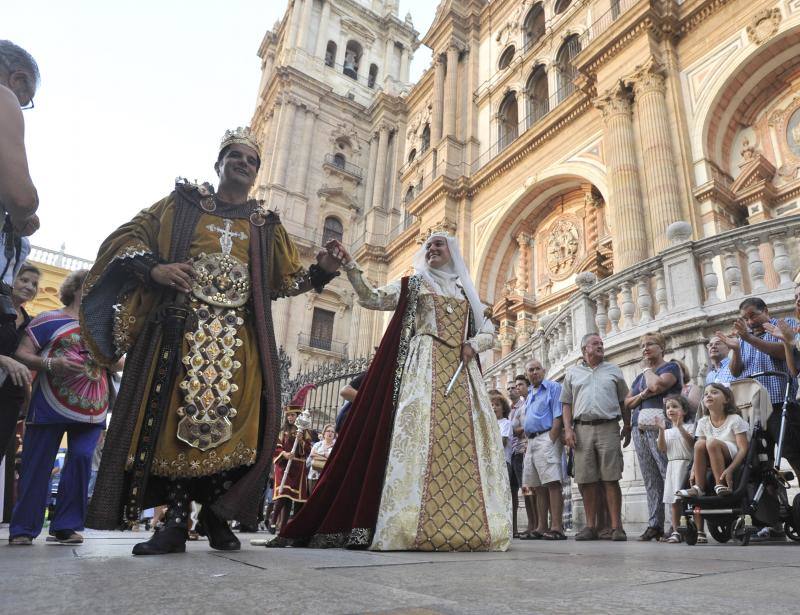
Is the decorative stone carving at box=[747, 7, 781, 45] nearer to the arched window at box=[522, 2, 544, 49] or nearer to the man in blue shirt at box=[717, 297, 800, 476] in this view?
the arched window at box=[522, 2, 544, 49]

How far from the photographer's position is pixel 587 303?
8109 millimetres

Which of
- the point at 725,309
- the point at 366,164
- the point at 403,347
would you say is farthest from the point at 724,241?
the point at 366,164

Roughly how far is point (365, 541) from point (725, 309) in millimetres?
5464

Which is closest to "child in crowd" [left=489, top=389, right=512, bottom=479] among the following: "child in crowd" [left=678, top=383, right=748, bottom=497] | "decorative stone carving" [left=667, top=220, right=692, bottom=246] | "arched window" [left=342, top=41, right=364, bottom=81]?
"child in crowd" [left=678, top=383, right=748, bottom=497]

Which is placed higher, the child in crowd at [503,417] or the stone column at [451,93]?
the stone column at [451,93]

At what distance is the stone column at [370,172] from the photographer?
1120 inches

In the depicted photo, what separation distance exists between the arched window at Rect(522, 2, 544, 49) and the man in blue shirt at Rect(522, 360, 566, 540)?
17653mm

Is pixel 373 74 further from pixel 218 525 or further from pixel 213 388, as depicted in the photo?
pixel 218 525

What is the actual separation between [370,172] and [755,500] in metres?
27.1

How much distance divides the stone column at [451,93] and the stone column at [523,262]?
5412 millimetres

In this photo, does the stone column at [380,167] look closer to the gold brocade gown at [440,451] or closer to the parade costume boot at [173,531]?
the gold brocade gown at [440,451]

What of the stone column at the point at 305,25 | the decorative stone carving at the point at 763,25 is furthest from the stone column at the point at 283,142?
the decorative stone carving at the point at 763,25

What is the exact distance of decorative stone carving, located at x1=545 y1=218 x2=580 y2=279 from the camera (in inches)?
640

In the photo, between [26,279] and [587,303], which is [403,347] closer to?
[26,279]
